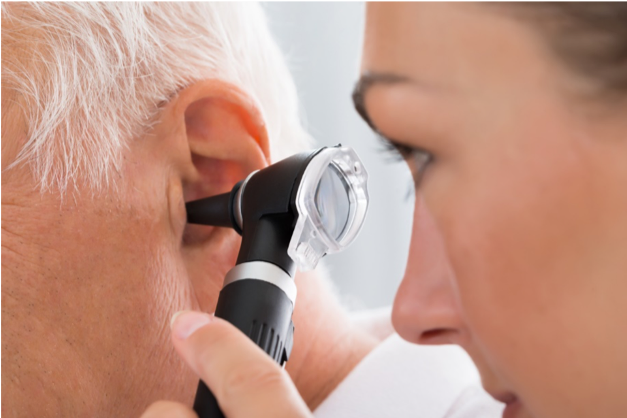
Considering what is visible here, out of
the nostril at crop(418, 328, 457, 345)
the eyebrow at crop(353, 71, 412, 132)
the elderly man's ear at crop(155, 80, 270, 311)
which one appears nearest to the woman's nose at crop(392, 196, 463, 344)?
the nostril at crop(418, 328, 457, 345)

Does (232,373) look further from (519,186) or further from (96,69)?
(96,69)

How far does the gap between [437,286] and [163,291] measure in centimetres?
35

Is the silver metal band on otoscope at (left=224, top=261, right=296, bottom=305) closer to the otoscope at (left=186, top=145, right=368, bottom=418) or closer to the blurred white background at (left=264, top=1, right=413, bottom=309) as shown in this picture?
the otoscope at (left=186, top=145, right=368, bottom=418)

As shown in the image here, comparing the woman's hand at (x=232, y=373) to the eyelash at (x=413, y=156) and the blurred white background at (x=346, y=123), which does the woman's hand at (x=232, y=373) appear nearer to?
the eyelash at (x=413, y=156)

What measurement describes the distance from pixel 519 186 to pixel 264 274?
0.28m

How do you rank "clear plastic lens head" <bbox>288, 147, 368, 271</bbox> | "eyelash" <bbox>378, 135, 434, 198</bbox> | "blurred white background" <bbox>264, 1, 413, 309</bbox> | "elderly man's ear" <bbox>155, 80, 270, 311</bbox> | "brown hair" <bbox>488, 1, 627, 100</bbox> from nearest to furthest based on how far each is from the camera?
"brown hair" <bbox>488, 1, 627, 100</bbox> → "eyelash" <bbox>378, 135, 434, 198</bbox> → "clear plastic lens head" <bbox>288, 147, 368, 271</bbox> → "elderly man's ear" <bbox>155, 80, 270, 311</bbox> → "blurred white background" <bbox>264, 1, 413, 309</bbox>

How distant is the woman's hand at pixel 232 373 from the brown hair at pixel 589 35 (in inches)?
13.2

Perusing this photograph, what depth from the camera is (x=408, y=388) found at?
3.31 feet

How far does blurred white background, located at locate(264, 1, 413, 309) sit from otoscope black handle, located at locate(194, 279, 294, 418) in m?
1.12

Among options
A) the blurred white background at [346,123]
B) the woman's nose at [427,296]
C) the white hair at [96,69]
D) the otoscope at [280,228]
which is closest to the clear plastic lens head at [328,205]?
the otoscope at [280,228]

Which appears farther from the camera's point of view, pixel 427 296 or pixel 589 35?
pixel 427 296

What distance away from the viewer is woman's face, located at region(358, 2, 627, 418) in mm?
518

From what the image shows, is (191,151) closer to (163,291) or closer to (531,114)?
(163,291)

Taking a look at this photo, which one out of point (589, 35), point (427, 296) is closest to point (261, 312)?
point (427, 296)
